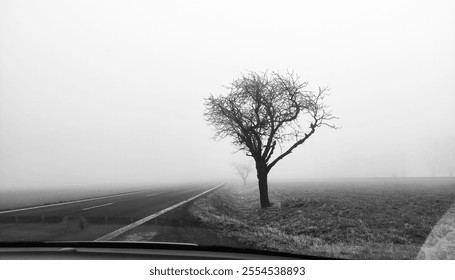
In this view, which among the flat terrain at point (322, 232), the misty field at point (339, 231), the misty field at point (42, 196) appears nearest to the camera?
the flat terrain at point (322, 232)

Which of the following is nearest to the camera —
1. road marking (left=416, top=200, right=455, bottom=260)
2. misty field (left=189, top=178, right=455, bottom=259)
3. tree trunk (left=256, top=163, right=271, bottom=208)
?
road marking (left=416, top=200, right=455, bottom=260)

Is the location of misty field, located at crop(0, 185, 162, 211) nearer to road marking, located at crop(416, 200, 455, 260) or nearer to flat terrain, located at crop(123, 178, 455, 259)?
flat terrain, located at crop(123, 178, 455, 259)

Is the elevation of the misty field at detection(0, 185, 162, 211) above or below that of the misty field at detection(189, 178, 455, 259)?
above

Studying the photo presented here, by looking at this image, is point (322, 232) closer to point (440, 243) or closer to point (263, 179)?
point (440, 243)

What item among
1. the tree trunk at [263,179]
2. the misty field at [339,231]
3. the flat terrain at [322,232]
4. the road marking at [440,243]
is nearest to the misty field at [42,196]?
the flat terrain at [322,232]

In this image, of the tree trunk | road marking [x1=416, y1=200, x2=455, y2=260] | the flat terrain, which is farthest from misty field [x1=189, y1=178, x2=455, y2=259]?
the tree trunk

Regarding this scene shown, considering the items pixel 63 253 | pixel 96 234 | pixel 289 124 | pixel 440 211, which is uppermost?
pixel 289 124

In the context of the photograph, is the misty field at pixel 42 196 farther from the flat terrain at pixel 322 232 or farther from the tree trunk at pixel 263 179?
the tree trunk at pixel 263 179

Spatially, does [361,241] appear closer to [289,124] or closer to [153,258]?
[153,258]

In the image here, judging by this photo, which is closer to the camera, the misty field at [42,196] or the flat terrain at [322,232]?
the flat terrain at [322,232]

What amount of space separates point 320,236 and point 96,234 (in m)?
7.01

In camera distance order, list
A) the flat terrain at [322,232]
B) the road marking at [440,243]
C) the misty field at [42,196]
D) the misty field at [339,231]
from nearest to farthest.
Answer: the road marking at [440,243] → the flat terrain at [322,232] → the misty field at [339,231] → the misty field at [42,196]

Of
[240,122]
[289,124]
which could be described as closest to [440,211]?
[289,124]

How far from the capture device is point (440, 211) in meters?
12.6
